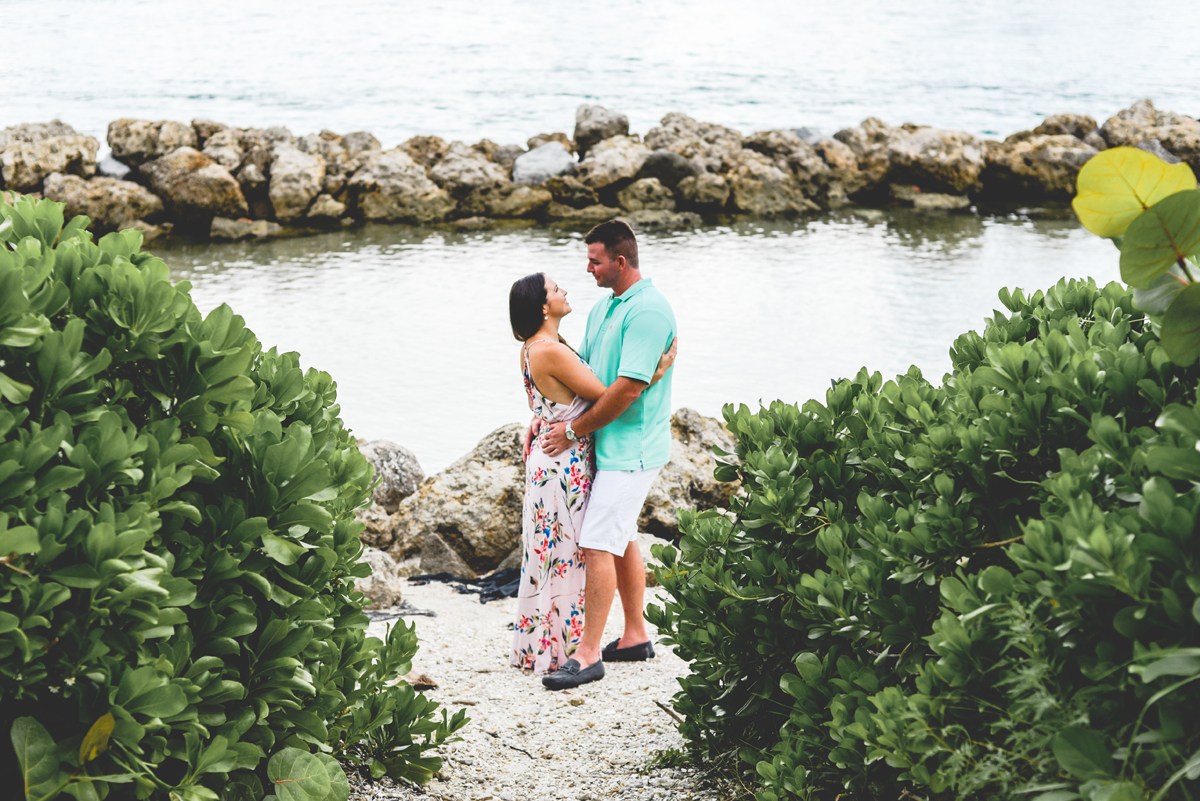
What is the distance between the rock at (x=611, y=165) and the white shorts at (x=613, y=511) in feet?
43.8

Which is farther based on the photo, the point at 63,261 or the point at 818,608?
the point at 818,608

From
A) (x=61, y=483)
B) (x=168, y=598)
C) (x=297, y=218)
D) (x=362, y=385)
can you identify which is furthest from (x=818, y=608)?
(x=297, y=218)

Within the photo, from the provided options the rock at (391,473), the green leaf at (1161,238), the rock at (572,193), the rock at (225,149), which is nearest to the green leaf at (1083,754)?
the green leaf at (1161,238)

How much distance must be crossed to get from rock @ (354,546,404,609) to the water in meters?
2.07

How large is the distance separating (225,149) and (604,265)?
588 inches

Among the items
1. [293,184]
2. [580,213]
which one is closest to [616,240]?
[580,213]

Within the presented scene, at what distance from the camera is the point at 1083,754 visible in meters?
1.50

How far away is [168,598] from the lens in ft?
5.93

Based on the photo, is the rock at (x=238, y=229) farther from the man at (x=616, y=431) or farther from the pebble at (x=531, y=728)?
the man at (x=616, y=431)

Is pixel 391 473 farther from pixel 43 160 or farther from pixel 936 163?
pixel 936 163

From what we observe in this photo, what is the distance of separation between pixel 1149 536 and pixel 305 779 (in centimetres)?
187

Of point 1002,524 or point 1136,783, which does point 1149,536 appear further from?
point 1002,524

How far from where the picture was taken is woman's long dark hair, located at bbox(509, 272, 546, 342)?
448cm

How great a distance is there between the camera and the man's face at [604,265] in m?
4.48
